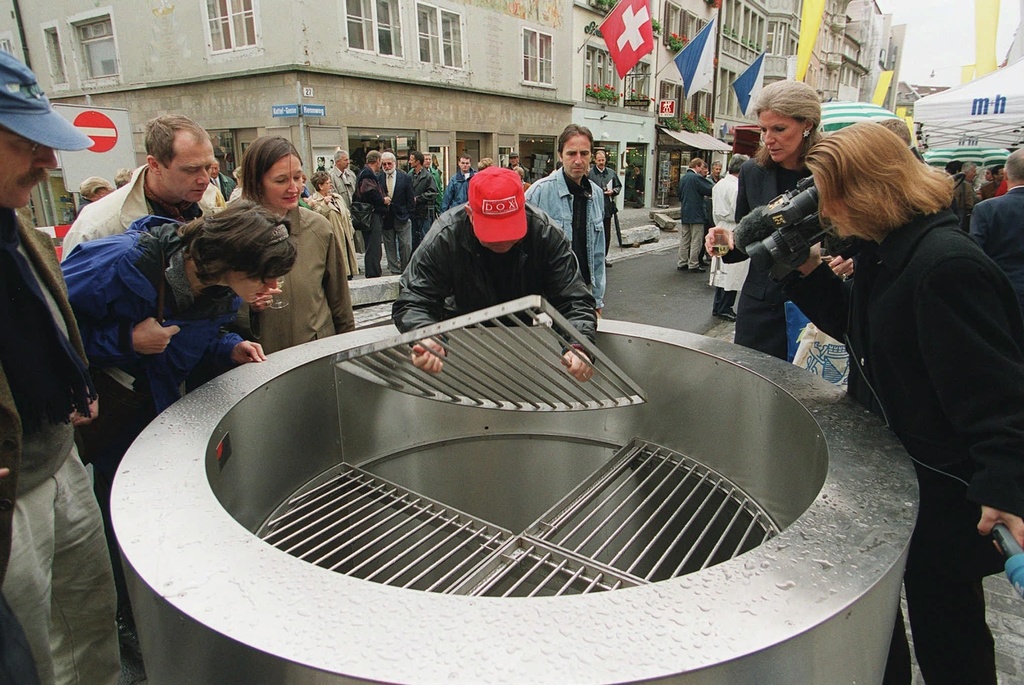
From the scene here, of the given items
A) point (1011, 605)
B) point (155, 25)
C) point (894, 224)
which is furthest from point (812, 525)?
point (155, 25)

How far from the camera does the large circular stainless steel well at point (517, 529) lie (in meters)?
0.91

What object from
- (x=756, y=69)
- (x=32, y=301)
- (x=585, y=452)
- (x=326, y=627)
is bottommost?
(x=585, y=452)

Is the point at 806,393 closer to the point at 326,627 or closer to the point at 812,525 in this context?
the point at 812,525

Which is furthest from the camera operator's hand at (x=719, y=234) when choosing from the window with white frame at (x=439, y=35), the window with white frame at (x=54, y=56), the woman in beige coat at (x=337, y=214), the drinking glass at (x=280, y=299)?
the window with white frame at (x=54, y=56)

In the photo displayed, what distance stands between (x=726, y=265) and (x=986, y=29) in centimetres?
913

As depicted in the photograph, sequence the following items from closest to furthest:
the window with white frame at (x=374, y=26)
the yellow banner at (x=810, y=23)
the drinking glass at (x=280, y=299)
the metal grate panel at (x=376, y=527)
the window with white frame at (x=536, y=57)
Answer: the metal grate panel at (x=376, y=527) < the drinking glass at (x=280, y=299) < the yellow banner at (x=810, y=23) < the window with white frame at (x=374, y=26) < the window with white frame at (x=536, y=57)

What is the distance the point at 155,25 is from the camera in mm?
13031

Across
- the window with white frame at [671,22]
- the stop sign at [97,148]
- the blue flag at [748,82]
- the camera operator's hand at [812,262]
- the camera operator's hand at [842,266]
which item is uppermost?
the window with white frame at [671,22]

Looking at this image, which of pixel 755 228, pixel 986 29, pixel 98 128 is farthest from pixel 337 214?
pixel 986 29

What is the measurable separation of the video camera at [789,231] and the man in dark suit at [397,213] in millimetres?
7232

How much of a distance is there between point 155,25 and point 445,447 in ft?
47.2

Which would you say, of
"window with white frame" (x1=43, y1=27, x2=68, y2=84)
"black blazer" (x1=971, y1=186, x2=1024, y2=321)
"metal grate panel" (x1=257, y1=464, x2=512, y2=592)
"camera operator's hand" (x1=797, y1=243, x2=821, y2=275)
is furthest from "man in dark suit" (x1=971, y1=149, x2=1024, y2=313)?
"window with white frame" (x1=43, y1=27, x2=68, y2=84)

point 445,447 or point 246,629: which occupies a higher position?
point 246,629

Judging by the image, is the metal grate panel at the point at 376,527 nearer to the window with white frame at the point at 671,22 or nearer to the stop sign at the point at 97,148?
the stop sign at the point at 97,148
